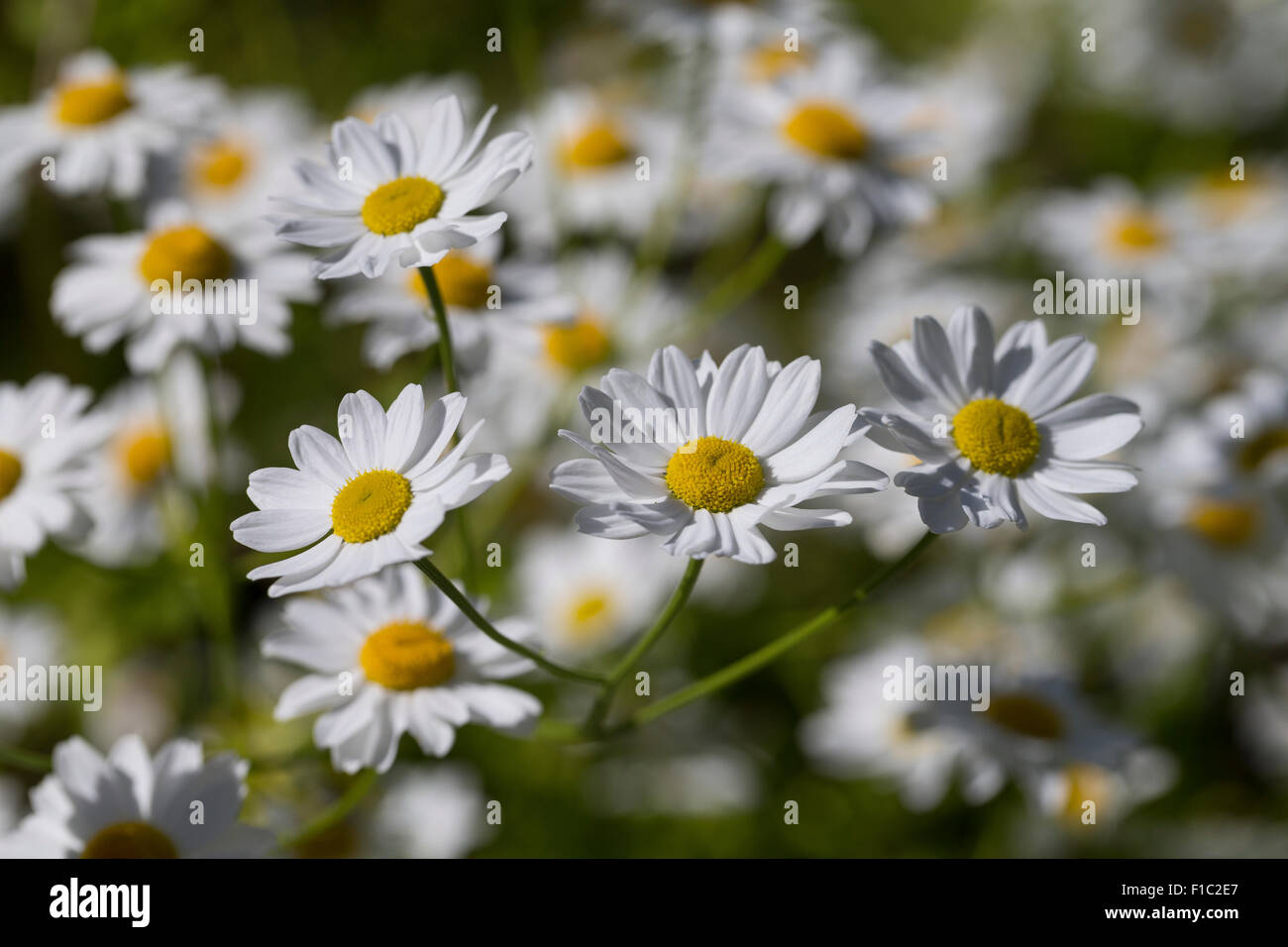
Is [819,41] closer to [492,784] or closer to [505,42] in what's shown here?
[505,42]

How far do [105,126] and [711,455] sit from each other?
1.53m

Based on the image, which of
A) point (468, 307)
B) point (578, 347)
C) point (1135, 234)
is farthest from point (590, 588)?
point (1135, 234)

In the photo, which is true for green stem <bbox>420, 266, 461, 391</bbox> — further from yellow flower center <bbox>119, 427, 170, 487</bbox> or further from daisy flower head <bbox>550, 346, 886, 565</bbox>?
yellow flower center <bbox>119, 427, 170, 487</bbox>

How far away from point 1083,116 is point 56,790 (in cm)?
417

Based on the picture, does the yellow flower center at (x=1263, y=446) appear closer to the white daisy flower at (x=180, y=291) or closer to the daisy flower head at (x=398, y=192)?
the daisy flower head at (x=398, y=192)

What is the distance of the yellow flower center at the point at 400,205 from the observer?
143 centimetres

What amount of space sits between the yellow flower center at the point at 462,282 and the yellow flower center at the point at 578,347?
0.68 m

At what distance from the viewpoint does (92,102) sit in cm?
212

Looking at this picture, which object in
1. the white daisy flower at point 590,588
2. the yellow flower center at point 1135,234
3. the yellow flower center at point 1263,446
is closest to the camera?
the yellow flower center at point 1263,446

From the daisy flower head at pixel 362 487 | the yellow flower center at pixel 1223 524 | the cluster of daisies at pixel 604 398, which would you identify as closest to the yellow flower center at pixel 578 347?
the cluster of daisies at pixel 604 398

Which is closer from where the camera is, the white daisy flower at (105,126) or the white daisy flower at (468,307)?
the white daisy flower at (468,307)

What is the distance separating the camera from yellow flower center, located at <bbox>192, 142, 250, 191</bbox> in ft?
9.00

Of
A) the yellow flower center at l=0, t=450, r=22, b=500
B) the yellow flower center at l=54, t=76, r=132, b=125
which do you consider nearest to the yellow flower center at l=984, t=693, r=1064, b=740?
the yellow flower center at l=0, t=450, r=22, b=500

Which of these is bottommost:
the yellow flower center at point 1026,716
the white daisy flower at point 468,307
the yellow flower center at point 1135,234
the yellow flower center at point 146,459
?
the yellow flower center at point 1026,716
